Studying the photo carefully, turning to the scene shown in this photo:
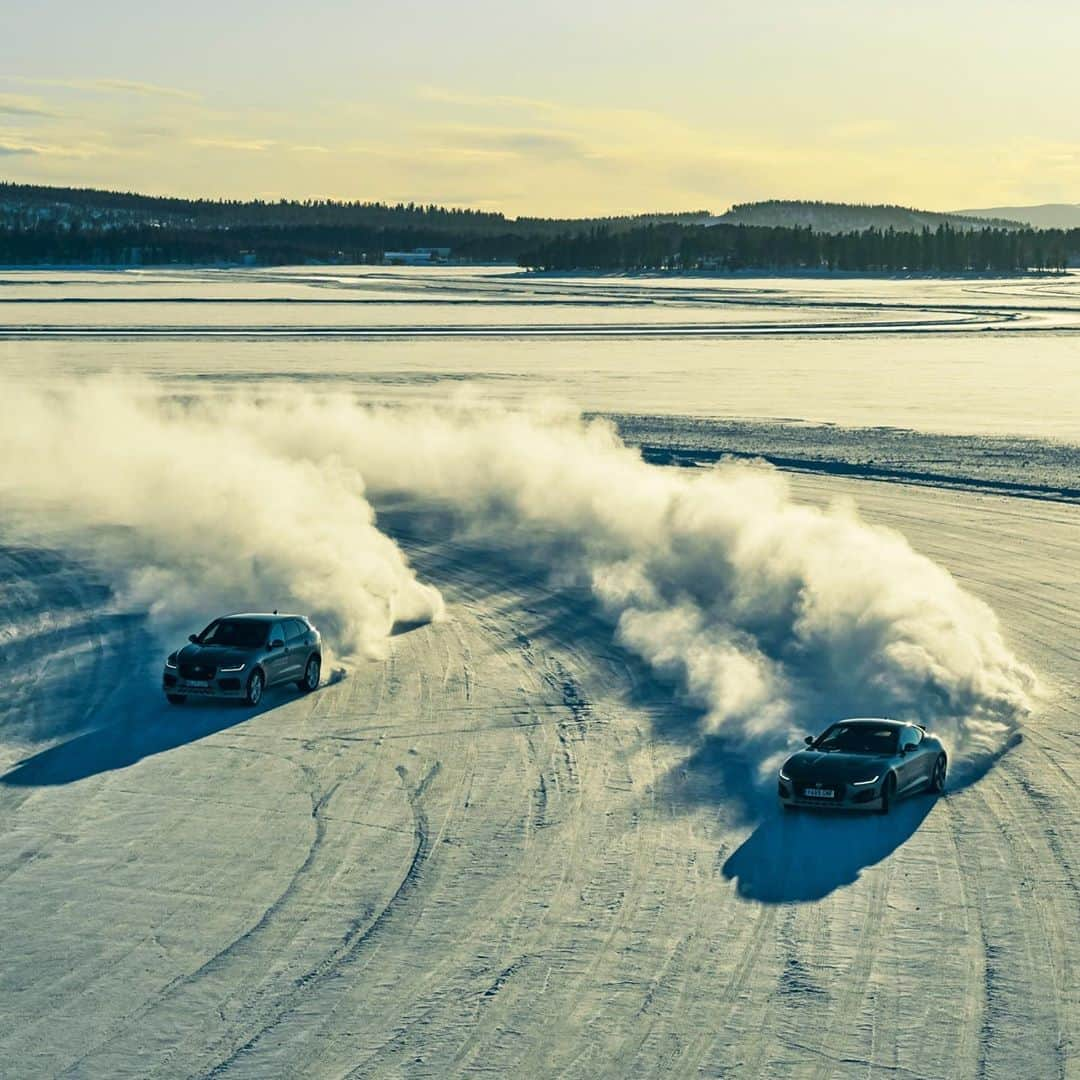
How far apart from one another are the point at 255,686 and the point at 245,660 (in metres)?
0.48

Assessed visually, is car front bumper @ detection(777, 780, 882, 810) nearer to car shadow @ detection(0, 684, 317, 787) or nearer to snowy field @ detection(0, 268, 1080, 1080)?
snowy field @ detection(0, 268, 1080, 1080)

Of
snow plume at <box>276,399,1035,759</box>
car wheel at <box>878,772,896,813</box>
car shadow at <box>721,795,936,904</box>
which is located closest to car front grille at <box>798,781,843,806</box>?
car shadow at <box>721,795,936,904</box>

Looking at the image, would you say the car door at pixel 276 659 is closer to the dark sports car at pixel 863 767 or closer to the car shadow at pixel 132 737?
the car shadow at pixel 132 737

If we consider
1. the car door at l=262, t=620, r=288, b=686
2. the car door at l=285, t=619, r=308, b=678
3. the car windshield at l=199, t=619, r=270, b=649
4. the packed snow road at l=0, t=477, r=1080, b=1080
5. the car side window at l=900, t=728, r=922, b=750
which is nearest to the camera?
the packed snow road at l=0, t=477, r=1080, b=1080

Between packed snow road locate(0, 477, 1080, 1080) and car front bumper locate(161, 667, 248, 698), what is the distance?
40 centimetres

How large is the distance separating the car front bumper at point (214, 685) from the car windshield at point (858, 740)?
10028 millimetres

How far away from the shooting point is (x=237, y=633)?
2964cm

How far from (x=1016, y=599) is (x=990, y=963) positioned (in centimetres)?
2018

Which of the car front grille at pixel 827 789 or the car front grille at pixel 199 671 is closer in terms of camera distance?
the car front grille at pixel 827 789

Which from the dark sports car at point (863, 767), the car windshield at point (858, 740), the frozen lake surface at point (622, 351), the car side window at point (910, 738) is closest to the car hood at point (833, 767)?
the dark sports car at point (863, 767)

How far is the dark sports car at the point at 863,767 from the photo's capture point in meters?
22.5

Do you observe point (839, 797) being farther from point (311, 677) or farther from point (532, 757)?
point (311, 677)

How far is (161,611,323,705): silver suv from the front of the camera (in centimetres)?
2836

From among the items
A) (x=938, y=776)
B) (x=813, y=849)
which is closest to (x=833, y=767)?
(x=813, y=849)
